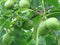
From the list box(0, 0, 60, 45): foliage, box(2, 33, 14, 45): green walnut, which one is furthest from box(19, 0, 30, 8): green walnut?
box(2, 33, 14, 45): green walnut

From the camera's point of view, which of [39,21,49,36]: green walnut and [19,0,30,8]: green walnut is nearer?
[39,21,49,36]: green walnut

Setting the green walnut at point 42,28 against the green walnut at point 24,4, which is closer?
the green walnut at point 42,28

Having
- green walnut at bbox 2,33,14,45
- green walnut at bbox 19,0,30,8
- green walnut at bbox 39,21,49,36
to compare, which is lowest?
green walnut at bbox 2,33,14,45

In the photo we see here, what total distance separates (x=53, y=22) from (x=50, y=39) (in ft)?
0.68

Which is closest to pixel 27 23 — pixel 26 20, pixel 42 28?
pixel 26 20

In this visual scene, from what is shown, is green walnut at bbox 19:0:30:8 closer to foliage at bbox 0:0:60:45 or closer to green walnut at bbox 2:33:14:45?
foliage at bbox 0:0:60:45

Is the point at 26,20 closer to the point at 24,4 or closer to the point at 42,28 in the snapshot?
the point at 24,4

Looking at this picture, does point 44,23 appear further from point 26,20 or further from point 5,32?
point 5,32

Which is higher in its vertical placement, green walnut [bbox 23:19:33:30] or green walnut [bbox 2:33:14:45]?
green walnut [bbox 23:19:33:30]

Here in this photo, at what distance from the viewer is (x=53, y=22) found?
75 centimetres

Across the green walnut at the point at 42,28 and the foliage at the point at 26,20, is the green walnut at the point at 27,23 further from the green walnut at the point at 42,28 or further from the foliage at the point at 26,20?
the green walnut at the point at 42,28

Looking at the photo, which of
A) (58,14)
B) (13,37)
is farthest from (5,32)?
(58,14)

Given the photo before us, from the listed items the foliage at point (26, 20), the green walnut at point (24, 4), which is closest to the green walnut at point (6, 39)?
the foliage at point (26, 20)

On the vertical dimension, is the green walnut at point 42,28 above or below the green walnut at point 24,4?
below
